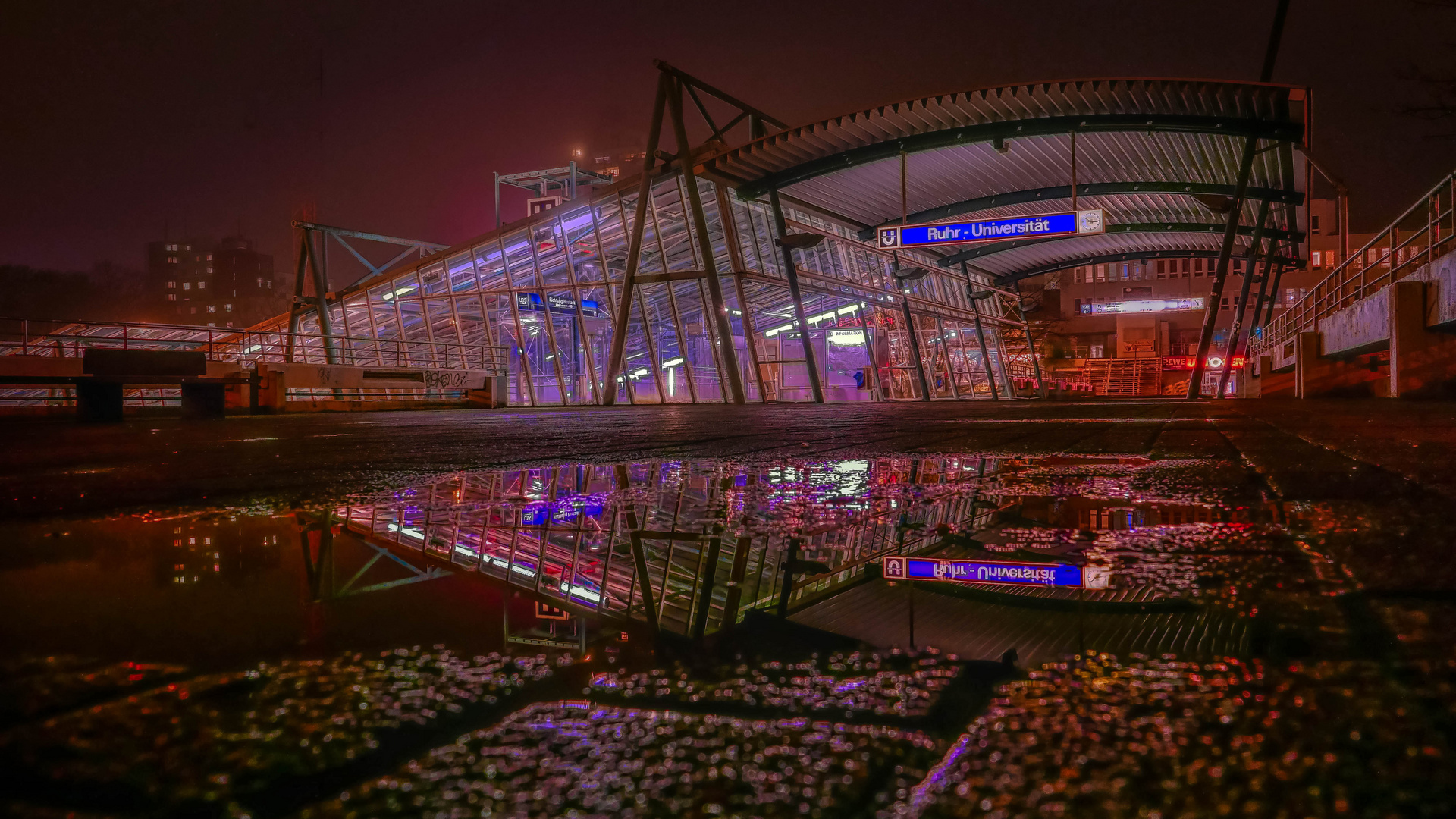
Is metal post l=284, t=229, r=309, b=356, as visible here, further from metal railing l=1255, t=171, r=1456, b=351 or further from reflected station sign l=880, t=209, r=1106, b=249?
metal railing l=1255, t=171, r=1456, b=351

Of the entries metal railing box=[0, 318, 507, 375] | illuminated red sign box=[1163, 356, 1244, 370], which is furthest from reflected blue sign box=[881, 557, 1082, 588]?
illuminated red sign box=[1163, 356, 1244, 370]

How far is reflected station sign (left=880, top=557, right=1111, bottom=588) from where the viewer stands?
150 cm

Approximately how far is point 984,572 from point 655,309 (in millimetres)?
31212

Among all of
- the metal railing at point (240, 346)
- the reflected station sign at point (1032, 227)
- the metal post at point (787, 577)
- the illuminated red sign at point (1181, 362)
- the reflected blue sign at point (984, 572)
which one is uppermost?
the reflected station sign at point (1032, 227)

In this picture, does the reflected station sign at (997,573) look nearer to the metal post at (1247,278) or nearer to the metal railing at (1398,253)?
the metal railing at (1398,253)

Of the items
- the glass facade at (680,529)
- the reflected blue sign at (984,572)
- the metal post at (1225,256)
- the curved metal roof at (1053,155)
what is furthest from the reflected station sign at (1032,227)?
the reflected blue sign at (984,572)

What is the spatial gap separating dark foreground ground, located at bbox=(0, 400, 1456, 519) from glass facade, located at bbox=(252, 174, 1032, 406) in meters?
15.1

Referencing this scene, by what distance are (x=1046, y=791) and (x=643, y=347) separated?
98.3 feet

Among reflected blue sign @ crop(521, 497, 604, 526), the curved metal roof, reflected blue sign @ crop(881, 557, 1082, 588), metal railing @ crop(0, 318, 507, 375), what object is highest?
the curved metal roof

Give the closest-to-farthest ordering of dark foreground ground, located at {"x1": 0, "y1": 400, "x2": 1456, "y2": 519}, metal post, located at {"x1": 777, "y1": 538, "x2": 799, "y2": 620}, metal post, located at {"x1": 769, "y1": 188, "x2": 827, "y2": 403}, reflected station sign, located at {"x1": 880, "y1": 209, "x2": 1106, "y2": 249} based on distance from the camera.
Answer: metal post, located at {"x1": 777, "y1": 538, "x2": 799, "y2": 620} < dark foreground ground, located at {"x1": 0, "y1": 400, "x2": 1456, "y2": 519} < reflected station sign, located at {"x1": 880, "y1": 209, "x2": 1106, "y2": 249} < metal post, located at {"x1": 769, "y1": 188, "x2": 827, "y2": 403}

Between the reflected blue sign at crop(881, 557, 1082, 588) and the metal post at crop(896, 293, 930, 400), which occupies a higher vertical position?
the metal post at crop(896, 293, 930, 400)

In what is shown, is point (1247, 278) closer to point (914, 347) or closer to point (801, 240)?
point (914, 347)

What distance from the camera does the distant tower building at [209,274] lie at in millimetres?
120875

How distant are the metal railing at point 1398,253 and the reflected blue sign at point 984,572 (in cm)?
1022
